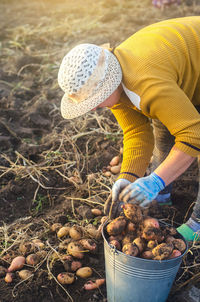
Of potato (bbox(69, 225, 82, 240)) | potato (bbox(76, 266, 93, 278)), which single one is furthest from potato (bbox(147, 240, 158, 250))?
potato (bbox(69, 225, 82, 240))

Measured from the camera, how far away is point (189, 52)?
1.72 meters

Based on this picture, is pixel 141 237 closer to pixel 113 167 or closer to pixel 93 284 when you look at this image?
pixel 93 284

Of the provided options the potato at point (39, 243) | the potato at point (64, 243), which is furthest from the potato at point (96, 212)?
the potato at point (39, 243)

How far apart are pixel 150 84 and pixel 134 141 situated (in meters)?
0.52

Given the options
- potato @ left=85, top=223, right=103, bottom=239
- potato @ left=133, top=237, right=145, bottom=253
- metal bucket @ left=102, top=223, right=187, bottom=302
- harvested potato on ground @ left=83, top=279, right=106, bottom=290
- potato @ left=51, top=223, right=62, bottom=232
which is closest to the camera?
metal bucket @ left=102, top=223, right=187, bottom=302

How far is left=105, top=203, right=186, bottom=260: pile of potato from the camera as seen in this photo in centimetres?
155

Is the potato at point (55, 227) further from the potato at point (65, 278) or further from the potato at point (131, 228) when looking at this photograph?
the potato at point (131, 228)

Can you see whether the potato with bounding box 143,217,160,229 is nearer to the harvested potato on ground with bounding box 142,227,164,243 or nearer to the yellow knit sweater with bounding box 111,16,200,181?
the harvested potato on ground with bounding box 142,227,164,243

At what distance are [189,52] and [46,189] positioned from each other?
58.5 inches

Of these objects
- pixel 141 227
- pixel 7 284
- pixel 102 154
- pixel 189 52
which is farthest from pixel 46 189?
pixel 189 52

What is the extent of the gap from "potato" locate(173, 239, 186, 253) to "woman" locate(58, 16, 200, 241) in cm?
22

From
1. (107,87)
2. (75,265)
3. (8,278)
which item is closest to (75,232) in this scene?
(75,265)

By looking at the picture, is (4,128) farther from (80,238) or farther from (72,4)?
(72,4)

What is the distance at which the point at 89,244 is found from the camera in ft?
6.70
